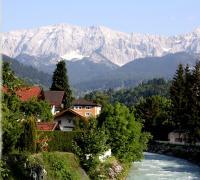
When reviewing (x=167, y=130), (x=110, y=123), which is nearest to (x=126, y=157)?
(x=110, y=123)

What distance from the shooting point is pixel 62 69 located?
97.2 meters

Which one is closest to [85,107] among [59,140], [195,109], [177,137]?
[177,137]

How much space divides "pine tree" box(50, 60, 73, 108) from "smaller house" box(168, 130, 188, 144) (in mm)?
20575

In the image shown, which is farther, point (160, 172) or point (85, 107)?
point (85, 107)

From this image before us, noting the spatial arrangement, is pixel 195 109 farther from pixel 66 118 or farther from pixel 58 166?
pixel 58 166

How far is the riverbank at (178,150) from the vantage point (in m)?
76.7

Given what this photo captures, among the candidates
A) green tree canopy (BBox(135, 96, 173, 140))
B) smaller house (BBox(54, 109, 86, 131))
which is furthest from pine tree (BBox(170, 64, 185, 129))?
smaller house (BBox(54, 109, 86, 131))

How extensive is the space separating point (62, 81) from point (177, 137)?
951 inches

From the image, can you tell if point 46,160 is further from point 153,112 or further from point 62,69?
point 153,112

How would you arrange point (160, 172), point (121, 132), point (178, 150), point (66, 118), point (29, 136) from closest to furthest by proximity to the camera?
point (29, 136) → point (121, 132) → point (160, 172) → point (66, 118) → point (178, 150)

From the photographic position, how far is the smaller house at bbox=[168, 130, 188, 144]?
95.7m

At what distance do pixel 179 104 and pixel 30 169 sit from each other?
2373 inches

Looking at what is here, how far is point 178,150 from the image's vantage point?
8544 centimetres

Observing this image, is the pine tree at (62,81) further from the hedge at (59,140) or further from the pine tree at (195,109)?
the hedge at (59,140)
